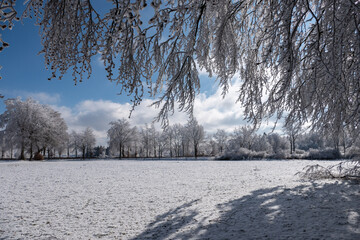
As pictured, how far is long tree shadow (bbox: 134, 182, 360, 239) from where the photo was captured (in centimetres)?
308

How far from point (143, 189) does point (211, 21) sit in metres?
5.74

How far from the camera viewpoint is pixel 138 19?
6.88 feet

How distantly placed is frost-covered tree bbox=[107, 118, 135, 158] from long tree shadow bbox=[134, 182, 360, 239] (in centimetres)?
3986

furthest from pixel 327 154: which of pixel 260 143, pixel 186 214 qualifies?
pixel 186 214

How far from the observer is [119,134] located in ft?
142

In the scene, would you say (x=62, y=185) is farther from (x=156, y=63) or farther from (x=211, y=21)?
(x=211, y=21)

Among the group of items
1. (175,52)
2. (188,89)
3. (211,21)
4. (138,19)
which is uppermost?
(211,21)

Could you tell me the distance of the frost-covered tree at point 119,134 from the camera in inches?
1695

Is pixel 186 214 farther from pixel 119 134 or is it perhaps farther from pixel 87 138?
pixel 87 138

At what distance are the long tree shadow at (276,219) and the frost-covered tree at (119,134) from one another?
39863mm

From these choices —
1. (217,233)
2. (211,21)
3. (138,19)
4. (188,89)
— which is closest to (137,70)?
(138,19)

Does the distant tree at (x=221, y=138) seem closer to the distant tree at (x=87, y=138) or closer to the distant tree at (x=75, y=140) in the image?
the distant tree at (x=87, y=138)

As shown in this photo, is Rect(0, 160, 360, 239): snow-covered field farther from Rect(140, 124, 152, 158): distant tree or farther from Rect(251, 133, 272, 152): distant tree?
Rect(140, 124, 152, 158): distant tree

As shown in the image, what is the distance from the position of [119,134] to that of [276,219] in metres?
42.2
